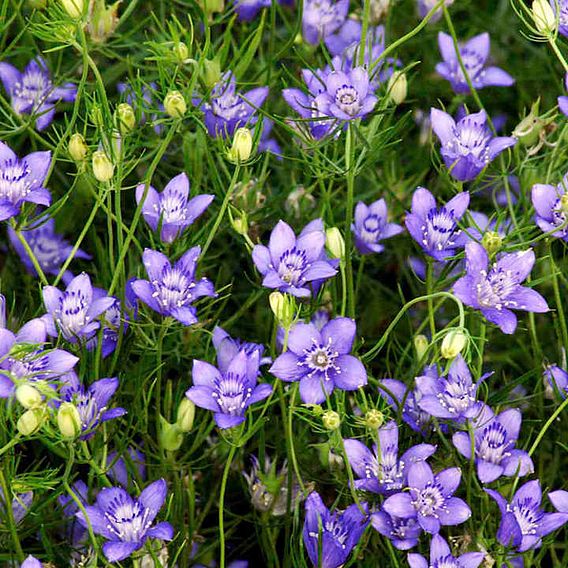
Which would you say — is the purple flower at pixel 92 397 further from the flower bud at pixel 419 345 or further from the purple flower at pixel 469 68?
the purple flower at pixel 469 68

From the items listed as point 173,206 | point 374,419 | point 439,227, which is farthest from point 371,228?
point 374,419

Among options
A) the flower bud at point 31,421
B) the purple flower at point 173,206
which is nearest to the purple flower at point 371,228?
the purple flower at point 173,206

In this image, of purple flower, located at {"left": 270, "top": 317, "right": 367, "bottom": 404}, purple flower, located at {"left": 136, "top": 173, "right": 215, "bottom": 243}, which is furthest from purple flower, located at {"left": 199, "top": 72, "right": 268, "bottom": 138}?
purple flower, located at {"left": 270, "top": 317, "right": 367, "bottom": 404}

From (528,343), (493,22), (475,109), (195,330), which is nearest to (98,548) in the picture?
(195,330)

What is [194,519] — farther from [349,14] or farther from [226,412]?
[349,14]

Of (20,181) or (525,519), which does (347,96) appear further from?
(525,519)

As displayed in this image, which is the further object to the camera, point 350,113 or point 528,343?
point 528,343
